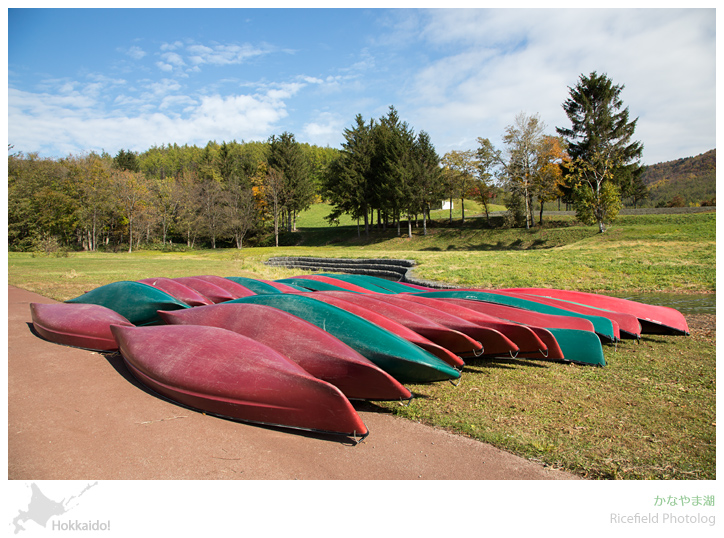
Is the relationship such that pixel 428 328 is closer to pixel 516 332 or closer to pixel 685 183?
pixel 516 332

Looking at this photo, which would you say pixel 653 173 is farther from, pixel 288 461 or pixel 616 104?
pixel 288 461

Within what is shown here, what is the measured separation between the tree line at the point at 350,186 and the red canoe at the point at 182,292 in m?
27.3

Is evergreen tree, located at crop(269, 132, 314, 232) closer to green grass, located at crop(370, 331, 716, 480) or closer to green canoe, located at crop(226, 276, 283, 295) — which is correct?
green canoe, located at crop(226, 276, 283, 295)

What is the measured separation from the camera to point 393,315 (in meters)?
5.07

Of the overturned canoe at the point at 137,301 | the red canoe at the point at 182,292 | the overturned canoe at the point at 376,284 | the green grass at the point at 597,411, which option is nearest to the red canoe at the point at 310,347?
the green grass at the point at 597,411

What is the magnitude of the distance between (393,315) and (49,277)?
50.5 ft

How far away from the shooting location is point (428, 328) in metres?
4.69

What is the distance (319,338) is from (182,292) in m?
4.09

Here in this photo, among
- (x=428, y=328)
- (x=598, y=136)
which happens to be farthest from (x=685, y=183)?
(x=428, y=328)

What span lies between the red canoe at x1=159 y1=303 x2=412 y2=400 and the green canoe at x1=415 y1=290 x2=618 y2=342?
9.72 ft

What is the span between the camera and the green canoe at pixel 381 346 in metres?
3.89

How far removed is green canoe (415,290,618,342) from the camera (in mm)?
5312

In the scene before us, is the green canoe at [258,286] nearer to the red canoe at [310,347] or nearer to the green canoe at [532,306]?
the red canoe at [310,347]
